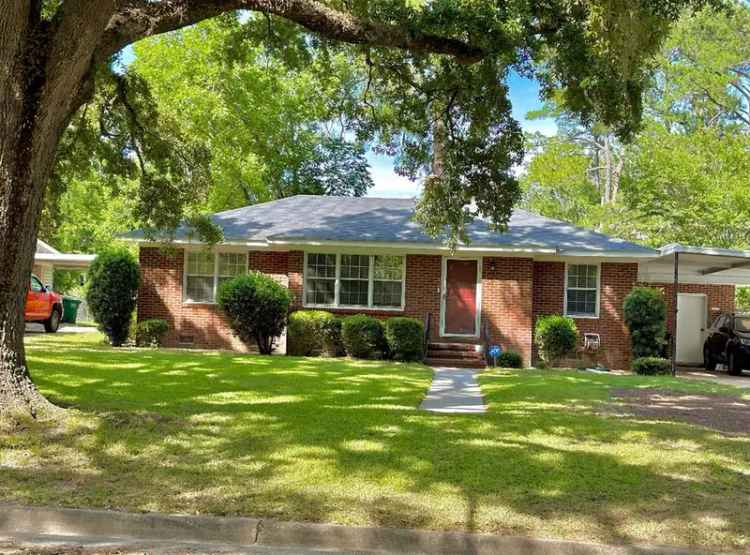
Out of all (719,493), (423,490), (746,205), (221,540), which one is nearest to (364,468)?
(423,490)

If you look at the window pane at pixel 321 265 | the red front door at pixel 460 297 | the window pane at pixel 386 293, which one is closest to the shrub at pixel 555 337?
the red front door at pixel 460 297

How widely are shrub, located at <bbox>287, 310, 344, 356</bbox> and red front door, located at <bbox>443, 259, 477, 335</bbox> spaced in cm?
302

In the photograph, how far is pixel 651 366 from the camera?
17641 mm

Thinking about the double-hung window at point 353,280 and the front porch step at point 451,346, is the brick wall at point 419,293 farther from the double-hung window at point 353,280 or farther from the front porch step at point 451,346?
the front porch step at point 451,346

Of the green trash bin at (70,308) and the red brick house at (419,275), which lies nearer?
the red brick house at (419,275)

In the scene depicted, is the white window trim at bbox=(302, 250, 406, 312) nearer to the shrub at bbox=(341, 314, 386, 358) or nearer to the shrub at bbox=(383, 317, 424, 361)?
the shrub at bbox=(341, 314, 386, 358)

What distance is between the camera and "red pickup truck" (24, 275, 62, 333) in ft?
78.2

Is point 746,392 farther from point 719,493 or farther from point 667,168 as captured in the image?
point 667,168

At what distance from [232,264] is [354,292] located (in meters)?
3.60

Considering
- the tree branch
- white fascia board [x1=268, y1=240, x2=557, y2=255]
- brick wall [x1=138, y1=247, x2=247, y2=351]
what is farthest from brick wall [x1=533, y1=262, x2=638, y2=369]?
the tree branch

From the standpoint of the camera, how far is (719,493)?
19.2 ft

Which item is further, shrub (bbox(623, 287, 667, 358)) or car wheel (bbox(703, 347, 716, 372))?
car wheel (bbox(703, 347, 716, 372))

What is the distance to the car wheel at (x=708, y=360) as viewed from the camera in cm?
2056

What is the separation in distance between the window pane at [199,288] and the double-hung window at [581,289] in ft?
32.4
